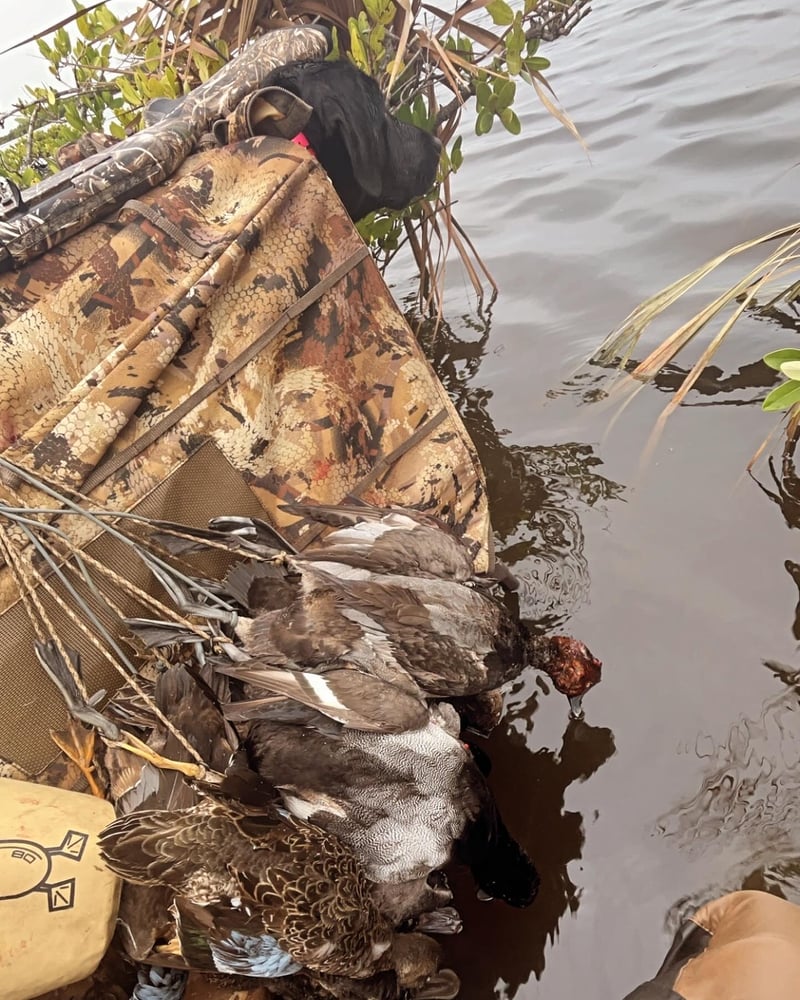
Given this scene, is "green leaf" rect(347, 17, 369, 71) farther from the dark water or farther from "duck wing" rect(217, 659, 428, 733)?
"duck wing" rect(217, 659, 428, 733)

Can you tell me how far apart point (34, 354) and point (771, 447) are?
8.26ft

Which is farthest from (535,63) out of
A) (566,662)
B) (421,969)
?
(421,969)

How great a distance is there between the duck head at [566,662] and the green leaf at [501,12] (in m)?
2.45

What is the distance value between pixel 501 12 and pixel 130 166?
172cm

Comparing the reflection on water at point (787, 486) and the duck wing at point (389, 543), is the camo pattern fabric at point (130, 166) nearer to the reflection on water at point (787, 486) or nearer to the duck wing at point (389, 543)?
the duck wing at point (389, 543)

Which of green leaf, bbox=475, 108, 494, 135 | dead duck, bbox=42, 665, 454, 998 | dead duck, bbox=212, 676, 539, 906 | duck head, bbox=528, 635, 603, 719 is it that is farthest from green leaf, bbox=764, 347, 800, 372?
green leaf, bbox=475, 108, 494, 135

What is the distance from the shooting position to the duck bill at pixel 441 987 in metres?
1.78

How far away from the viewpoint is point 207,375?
1952 millimetres

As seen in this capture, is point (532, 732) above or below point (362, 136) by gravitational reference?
below

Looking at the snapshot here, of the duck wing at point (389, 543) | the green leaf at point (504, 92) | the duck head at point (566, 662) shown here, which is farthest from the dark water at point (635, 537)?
the green leaf at point (504, 92)

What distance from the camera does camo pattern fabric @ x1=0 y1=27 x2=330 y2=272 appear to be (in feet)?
6.34

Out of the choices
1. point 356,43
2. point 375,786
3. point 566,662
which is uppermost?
point 356,43

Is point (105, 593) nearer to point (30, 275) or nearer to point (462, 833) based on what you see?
point (30, 275)

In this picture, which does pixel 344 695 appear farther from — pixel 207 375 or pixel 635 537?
pixel 635 537
